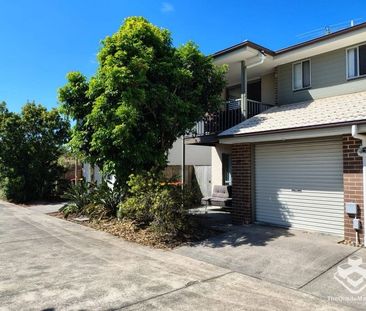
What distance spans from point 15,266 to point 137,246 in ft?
9.56

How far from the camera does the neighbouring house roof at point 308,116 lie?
8.93 meters

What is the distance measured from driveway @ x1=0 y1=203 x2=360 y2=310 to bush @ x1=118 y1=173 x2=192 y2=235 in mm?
957

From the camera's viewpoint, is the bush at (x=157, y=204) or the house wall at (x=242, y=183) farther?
the house wall at (x=242, y=183)

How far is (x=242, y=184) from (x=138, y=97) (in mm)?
4561

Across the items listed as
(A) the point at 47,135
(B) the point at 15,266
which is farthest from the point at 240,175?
(A) the point at 47,135

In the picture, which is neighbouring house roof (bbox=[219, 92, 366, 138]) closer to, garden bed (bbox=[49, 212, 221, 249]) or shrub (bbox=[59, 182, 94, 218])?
garden bed (bbox=[49, 212, 221, 249])

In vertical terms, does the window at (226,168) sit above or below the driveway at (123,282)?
above

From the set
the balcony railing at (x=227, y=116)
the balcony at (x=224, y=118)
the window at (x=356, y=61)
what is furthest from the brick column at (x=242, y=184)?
the window at (x=356, y=61)

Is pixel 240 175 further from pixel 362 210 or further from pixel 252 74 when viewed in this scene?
pixel 252 74

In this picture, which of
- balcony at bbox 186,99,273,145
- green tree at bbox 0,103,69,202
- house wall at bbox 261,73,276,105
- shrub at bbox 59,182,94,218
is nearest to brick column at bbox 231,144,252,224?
balcony at bbox 186,99,273,145
